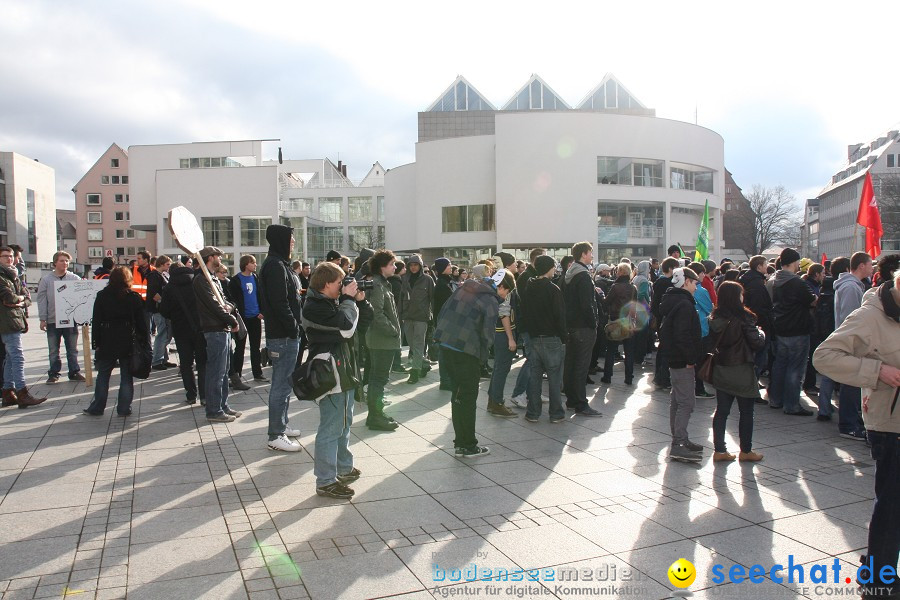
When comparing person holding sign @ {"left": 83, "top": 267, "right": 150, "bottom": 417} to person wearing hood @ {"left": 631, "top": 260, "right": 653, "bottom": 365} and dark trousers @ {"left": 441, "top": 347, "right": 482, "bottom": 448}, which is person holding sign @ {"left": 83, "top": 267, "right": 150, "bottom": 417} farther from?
person wearing hood @ {"left": 631, "top": 260, "right": 653, "bottom": 365}

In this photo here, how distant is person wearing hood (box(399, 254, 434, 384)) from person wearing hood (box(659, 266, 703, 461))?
4.69m

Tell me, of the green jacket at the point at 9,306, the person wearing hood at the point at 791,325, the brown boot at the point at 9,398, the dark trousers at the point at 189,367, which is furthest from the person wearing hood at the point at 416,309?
the brown boot at the point at 9,398

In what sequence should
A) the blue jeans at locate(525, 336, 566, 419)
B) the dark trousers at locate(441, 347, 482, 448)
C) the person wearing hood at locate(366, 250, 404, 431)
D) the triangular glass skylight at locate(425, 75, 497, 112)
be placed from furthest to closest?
the triangular glass skylight at locate(425, 75, 497, 112) → the blue jeans at locate(525, 336, 566, 419) → the person wearing hood at locate(366, 250, 404, 431) → the dark trousers at locate(441, 347, 482, 448)

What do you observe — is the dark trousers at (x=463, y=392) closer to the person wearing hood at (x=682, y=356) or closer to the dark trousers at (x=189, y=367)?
the person wearing hood at (x=682, y=356)

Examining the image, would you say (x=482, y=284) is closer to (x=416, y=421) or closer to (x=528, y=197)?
(x=416, y=421)

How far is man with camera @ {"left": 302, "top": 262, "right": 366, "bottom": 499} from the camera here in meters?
5.07

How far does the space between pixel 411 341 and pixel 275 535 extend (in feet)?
20.7

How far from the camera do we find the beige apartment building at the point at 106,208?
8519 cm

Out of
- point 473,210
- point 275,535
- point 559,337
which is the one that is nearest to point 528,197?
point 473,210

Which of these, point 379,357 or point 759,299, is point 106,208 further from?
point 759,299

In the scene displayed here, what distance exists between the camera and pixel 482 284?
Result: 6.68 meters

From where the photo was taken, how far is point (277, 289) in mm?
6480

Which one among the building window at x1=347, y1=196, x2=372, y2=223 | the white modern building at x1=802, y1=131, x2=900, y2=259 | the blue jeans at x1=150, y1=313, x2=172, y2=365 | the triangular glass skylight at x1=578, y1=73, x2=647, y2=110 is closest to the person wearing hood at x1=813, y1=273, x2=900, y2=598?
the blue jeans at x1=150, y1=313, x2=172, y2=365

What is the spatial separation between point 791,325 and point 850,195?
94.1 m
